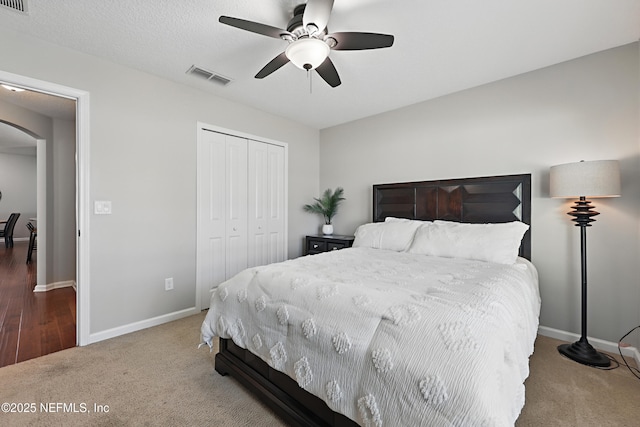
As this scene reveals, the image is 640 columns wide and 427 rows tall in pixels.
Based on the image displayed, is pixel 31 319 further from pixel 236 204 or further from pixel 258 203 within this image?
pixel 258 203

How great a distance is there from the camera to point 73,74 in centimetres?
235

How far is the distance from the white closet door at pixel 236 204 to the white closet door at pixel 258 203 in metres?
0.09

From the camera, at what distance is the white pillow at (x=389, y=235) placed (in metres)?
2.90

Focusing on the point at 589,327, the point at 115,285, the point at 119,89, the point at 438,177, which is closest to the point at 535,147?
the point at 438,177

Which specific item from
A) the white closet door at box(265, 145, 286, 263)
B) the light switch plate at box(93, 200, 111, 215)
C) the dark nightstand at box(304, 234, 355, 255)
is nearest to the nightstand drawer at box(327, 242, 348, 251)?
the dark nightstand at box(304, 234, 355, 255)

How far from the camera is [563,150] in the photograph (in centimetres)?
254

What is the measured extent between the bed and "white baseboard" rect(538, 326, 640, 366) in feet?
2.66

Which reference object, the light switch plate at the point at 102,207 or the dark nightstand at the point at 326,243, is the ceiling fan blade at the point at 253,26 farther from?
the dark nightstand at the point at 326,243

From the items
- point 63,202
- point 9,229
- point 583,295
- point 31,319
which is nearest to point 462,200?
point 583,295

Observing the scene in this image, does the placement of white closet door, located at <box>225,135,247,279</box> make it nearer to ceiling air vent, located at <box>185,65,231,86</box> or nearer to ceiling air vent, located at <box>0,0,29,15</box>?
ceiling air vent, located at <box>185,65,231,86</box>

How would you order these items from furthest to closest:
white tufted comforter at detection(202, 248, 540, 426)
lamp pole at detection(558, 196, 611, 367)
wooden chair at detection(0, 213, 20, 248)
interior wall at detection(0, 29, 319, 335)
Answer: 1. wooden chair at detection(0, 213, 20, 248)
2. interior wall at detection(0, 29, 319, 335)
3. lamp pole at detection(558, 196, 611, 367)
4. white tufted comforter at detection(202, 248, 540, 426)

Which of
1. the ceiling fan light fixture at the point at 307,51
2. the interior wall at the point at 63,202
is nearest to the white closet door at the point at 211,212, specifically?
the ceiling fan light fixture at the point at 307,51

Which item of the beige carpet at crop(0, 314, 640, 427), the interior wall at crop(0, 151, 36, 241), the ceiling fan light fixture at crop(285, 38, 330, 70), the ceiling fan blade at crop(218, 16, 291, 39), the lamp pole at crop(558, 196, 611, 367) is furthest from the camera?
the interior wall at crop(0, 151, 36, 241)

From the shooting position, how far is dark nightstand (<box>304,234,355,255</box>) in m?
3.75
